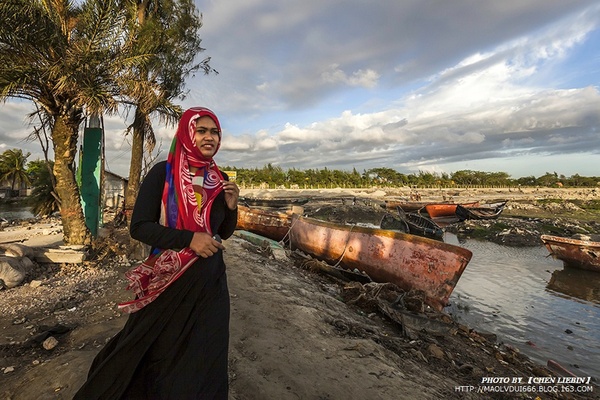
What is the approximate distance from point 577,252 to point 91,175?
15.5m

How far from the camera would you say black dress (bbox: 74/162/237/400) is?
158 cm

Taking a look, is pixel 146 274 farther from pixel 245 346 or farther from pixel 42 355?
pixel 42 355

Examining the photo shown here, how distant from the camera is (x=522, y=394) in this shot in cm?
372

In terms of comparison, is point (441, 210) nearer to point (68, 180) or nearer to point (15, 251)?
point (68, 180)

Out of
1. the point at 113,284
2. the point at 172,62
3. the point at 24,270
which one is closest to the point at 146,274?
the point at 113,284

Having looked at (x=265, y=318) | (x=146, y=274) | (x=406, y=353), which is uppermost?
(x=146, y=274)

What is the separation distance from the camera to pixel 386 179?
80438 mm

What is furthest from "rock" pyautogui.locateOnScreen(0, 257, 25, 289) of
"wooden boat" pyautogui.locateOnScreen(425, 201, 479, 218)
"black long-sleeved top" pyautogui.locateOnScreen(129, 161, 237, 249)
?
"wooden boat" pyautogui.locateOnScreen(425, 201, 479, 218)

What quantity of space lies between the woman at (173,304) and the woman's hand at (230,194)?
0.13 meters

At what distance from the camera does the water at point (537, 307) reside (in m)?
5.68

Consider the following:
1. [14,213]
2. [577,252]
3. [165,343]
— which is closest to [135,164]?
[165,343]

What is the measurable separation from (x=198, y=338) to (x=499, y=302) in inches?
341

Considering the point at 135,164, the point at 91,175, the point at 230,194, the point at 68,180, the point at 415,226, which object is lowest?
the point at 415,226

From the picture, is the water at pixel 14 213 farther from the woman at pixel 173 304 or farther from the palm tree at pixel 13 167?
the woman at pixel 173 304
